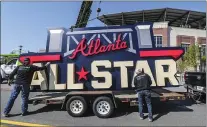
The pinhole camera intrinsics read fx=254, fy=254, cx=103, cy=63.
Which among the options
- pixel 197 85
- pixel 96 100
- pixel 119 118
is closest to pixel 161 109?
pixel 119 118

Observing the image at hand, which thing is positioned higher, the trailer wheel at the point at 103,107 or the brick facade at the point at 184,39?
the brick facade at the point at 184,39

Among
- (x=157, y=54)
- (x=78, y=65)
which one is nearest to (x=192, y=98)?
(x=157, y=54)

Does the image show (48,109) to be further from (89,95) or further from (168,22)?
(168,22)

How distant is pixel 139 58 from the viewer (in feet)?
31.1

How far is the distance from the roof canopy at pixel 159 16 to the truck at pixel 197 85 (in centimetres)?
3570

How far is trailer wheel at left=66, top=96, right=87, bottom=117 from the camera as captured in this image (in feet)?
27.8

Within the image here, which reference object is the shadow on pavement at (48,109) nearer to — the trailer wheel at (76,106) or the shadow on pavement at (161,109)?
the trailer wheel at (76,106)

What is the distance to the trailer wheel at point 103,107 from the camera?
8352mm

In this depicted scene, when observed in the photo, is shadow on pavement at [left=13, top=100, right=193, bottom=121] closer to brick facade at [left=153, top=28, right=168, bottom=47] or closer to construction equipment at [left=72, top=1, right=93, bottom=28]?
construction equipment at [left=72, top=1, right=93, bottom=28]

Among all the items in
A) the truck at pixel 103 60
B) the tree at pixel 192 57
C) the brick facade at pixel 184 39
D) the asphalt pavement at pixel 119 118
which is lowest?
the asphalt pavement at pixel 119 118

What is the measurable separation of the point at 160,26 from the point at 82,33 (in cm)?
3746

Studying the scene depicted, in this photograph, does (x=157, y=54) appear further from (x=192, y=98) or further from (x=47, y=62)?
(x=47, y=62)

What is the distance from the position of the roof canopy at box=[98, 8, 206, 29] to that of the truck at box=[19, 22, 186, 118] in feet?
120

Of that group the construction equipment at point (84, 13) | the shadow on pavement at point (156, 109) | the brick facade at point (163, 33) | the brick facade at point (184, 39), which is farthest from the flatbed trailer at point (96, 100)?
the brick facade at point (184, 39)
